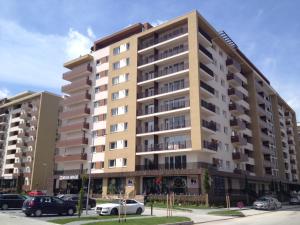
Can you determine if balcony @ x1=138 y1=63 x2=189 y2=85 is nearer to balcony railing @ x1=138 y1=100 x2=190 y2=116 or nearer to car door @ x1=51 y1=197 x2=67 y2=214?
balcony railing @ x1=138 y1=100 x2=190 y2=116

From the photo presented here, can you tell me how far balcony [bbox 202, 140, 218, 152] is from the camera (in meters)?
45.6

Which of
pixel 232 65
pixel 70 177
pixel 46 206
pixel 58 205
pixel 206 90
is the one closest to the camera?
pixel 46 206

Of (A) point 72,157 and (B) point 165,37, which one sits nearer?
(B) point 165,37

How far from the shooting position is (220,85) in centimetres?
5597

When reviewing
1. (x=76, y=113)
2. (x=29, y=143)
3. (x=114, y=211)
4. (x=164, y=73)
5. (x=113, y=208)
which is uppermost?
(x=164, y=73)

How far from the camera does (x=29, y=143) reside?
8550 centimetres

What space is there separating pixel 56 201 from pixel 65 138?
3707 centimetres

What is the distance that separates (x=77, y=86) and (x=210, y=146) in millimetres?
30195

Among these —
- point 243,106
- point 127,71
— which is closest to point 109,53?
point 127,71

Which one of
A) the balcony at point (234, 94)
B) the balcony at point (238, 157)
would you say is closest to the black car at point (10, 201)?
the balcony at point (238, 157)

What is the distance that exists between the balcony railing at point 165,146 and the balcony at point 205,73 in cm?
1117

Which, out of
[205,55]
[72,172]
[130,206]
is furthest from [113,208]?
[72,172]

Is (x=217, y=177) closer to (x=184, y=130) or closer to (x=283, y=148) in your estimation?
(x=184, y=130)

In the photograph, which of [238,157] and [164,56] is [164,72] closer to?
[164,56]
